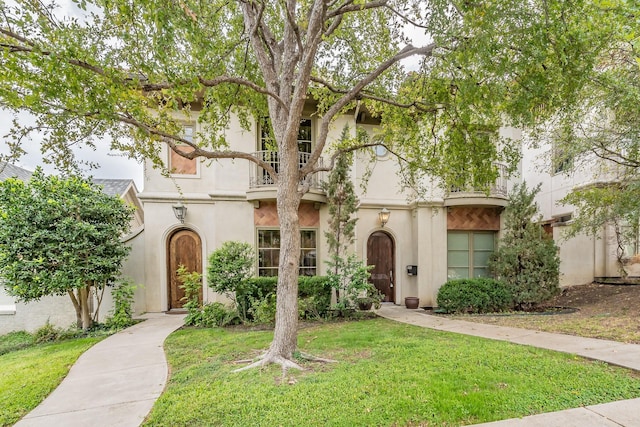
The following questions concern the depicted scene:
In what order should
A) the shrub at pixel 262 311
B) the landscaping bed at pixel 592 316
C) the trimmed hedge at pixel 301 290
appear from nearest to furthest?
1. the landscaping bed at pixel 592 316
2. the shrub at pixel 262 311
3. the trimmed hedge at pixel 301 290

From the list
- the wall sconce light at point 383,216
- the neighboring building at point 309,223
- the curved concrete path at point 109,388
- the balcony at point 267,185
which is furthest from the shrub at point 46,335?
the wall sconce light at point 383,216

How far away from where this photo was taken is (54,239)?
6.77m

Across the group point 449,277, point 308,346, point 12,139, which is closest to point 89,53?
point 12,139

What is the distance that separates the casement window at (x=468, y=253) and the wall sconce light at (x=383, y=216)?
7.15 feet

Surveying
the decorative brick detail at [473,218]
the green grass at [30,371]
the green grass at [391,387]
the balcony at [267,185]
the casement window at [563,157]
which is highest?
the casement window at [563,157]

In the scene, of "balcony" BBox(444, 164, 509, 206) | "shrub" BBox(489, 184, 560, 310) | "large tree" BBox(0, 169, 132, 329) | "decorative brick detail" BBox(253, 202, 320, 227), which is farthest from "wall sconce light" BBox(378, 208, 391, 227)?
"large tree" BBox(0, 169, 132, 329)

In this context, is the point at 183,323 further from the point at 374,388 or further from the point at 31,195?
the point at 374,388

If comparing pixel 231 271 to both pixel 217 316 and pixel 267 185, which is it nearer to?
pixel 217 316

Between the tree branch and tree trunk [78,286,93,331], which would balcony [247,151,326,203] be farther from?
tree trunk [78,286,93,331]

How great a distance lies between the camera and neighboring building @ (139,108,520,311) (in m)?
9.16

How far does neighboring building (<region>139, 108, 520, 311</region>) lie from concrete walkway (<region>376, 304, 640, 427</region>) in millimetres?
1866

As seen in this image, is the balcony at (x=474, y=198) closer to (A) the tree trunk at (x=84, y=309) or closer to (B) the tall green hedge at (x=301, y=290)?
(B) the tall green hedge at (x=301, y=290)

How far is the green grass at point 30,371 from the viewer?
356 cm

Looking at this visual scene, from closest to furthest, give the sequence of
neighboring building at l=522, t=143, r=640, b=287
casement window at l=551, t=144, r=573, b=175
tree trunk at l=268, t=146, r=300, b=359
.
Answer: tree trunk at l=268, t=146, r=300, b=359 → casement window at l=551, t=144, r=573, b=175 → neighboring building at l=522, t=143, r=640, b=287
